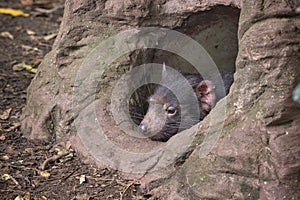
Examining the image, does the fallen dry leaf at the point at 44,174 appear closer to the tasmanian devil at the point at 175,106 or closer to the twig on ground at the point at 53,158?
the twig on ground at the point at 53,158

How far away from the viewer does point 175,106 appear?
16.5 feet

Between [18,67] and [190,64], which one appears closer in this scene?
[190,64]

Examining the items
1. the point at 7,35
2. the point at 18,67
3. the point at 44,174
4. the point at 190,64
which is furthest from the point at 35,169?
the point at 7,35

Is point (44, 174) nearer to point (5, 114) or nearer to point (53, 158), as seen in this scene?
point (53, 158)

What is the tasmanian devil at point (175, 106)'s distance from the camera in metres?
4.94

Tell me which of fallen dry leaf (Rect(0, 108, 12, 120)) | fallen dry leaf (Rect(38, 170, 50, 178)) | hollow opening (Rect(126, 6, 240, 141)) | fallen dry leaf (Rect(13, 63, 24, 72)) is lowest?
fallen dry leaf (Rect(38, 170, 50, 178))

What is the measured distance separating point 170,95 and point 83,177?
1220 mm

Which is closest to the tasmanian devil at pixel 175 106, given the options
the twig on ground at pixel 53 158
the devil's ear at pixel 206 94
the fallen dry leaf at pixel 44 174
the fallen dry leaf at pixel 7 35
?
the devil's ear at pixel 206 94

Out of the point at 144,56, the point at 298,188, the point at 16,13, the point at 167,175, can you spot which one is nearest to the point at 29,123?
the point at 144,56

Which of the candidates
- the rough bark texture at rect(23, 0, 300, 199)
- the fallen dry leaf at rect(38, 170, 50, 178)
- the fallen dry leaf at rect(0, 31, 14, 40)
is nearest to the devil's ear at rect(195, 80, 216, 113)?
the rough bark texture at rect(23, 0, 300, 199)

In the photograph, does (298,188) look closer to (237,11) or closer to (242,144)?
(242,144)

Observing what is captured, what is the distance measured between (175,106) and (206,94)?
260 mm

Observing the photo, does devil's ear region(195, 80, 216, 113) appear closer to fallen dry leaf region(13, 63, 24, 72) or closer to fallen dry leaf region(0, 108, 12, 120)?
fallen dry leaf region(0, 108, 12, 120)

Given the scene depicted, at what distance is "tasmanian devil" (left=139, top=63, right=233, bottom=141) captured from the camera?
16.2ft
